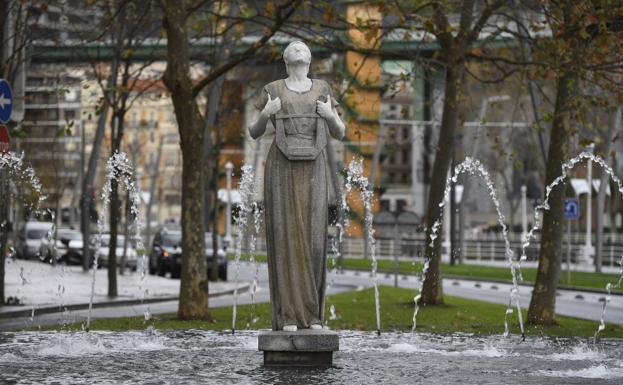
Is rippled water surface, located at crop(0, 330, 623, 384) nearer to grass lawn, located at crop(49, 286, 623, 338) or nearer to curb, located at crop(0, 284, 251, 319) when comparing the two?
grass lawn, located at crop(49, 286, 623, 338)

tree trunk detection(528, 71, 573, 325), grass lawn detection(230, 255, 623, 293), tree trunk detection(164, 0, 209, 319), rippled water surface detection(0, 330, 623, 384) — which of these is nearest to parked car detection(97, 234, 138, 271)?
grass lawn detection(230, 255, 623, 293)

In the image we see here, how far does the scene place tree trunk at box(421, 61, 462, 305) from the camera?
26375 millimetres

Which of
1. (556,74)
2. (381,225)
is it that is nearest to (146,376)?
(556,74)

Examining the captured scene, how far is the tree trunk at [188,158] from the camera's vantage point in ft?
71.6

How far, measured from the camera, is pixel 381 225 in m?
43.3

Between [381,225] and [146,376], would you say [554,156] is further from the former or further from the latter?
[381,225]

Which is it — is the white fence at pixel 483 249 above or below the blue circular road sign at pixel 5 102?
below

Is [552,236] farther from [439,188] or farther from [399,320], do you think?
[439,188]

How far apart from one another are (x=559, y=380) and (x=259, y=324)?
10.8 metres

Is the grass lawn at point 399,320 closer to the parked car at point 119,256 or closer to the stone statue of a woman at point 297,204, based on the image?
the stone statue of a woman at point 297,204

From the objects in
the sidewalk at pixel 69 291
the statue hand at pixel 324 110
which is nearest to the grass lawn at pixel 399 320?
the sidewalk at pixel 69 291

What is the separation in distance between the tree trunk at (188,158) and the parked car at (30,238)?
44.4 m

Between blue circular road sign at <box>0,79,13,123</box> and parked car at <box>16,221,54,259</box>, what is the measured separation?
1797 inches

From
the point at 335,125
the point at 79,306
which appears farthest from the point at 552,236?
the point at 335,125
